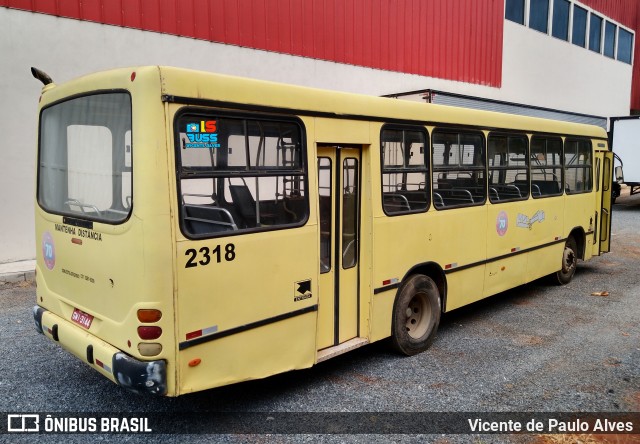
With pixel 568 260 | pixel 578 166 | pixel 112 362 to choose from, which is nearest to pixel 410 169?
pixel 112 362

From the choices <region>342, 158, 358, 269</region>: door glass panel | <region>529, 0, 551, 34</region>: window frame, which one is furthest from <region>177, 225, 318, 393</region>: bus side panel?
<region>529, 0, 551, 34</region>: window frame

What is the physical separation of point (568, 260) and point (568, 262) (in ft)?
0.11

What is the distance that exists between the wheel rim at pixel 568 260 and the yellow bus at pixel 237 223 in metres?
3.23

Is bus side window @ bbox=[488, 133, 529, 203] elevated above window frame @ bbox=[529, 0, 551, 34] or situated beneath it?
situated beneath

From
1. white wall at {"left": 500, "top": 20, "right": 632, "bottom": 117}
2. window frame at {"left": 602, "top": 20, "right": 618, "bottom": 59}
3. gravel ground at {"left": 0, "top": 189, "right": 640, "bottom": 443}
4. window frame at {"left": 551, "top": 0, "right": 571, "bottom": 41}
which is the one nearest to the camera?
gravel ground at {"left": 0, "top": 189, "right": 640, "bottom": 443}

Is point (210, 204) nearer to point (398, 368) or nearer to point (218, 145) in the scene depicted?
point (218, 145)

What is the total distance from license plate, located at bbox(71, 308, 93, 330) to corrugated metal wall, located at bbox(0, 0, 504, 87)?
252 inches

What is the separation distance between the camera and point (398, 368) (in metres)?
5.02

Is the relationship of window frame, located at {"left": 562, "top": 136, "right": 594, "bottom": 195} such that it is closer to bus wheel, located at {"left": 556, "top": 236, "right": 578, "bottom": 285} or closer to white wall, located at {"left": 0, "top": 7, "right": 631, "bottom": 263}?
bus wheel, located at {"left": 556, "top": 236, "right": 578, "bottom": 285}

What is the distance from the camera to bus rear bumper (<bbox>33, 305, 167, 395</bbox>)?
10.9 feet

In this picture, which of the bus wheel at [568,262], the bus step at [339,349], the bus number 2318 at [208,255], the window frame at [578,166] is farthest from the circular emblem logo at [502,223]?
the bus number 2318 at [208,255]

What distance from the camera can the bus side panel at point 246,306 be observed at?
136 inches

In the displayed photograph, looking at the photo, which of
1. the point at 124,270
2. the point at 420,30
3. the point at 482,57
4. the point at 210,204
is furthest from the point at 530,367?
the point at 482,57

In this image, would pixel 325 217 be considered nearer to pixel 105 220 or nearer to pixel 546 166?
pixel 105 220
